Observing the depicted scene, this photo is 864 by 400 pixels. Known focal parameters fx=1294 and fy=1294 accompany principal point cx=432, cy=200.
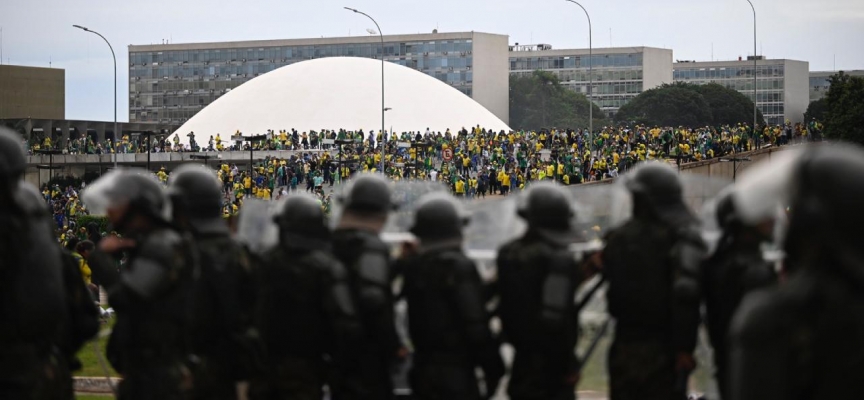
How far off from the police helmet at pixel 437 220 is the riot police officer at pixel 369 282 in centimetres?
19

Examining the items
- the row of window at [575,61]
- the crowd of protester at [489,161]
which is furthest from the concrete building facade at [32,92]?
the row of window at [575,61]

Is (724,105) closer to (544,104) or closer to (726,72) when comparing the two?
(544,104)

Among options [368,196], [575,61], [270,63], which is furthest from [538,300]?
[575,61]

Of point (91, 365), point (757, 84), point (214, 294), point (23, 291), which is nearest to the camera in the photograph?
point (23, 291)

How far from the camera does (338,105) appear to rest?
93.9m

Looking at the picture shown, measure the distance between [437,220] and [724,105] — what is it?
109767 mm

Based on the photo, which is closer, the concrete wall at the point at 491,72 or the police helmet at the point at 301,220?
the police helmet at the point at 301,220

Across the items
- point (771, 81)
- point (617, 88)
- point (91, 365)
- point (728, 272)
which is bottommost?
point (91, 365)

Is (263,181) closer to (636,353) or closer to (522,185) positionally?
(522,185)

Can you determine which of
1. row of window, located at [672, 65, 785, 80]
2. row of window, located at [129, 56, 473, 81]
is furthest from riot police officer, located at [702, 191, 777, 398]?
row of window, located at [672, 65, 785, 80]

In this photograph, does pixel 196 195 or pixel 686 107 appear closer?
pixel 196 195

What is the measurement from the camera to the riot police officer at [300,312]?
246 inches

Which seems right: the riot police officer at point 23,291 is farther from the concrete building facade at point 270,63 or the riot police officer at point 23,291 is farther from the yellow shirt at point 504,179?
the concrete building facade at point 270,63

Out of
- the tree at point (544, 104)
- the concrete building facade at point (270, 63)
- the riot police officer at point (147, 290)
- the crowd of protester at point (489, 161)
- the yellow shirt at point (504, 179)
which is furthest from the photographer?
the tree at point (544, 104)
